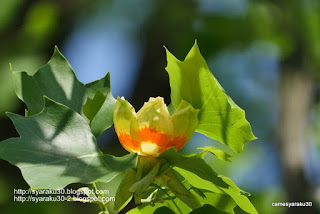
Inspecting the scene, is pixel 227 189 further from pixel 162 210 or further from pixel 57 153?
pixel 57 153

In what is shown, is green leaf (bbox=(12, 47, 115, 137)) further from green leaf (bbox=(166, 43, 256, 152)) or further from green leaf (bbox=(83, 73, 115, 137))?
green leaf (bbox=(166, 43, 256, 152))

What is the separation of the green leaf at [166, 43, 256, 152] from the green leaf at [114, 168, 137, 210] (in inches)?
5.0

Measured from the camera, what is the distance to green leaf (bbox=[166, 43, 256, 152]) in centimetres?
69

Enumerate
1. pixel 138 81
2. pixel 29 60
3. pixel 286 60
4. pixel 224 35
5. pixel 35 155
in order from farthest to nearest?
1. pixel 138 81
2. pixel 29 60
3. pixel 224 35
4. pixel 286 60
5. pixel 35 155

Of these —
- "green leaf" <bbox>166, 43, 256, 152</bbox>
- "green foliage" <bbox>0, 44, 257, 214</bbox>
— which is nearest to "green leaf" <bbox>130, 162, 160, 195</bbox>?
"green foliage" <bbox>0, 44, 257, 214</bbox>

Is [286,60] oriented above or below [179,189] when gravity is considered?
below

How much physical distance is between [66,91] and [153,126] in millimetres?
178

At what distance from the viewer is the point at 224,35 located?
10.5ft

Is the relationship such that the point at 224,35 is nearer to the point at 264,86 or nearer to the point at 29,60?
the point at 264,86

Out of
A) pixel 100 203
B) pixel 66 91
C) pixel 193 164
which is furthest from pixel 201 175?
pixel 66 91

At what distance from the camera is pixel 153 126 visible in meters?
0.65

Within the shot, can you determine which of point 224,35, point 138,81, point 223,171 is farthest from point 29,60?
point 223,171

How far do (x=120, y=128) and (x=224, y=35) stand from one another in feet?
8.64

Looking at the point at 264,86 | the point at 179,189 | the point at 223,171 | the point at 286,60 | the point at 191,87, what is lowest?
the point at 223,171
